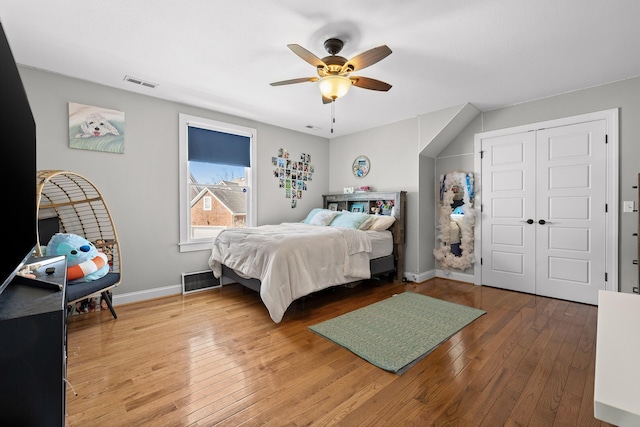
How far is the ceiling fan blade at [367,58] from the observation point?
2006mm

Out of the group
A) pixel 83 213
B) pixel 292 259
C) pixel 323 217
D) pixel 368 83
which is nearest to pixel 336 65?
pixel 368 83

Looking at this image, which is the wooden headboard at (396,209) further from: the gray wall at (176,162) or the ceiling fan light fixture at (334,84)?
the ceiling fan light fixture at (334,84)

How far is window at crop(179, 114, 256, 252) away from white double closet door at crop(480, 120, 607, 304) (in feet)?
11.6

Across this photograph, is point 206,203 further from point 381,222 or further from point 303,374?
point 303,374

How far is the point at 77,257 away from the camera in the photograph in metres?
2.46

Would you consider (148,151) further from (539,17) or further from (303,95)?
(539,17)

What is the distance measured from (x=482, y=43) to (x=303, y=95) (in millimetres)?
1879

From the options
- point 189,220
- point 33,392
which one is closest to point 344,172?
point 189,220

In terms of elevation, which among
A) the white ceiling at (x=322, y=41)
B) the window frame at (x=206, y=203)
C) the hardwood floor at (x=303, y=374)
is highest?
the white ceiling at (x=322, y=41)

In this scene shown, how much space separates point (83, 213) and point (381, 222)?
3.62 m

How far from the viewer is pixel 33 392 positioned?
865 mm

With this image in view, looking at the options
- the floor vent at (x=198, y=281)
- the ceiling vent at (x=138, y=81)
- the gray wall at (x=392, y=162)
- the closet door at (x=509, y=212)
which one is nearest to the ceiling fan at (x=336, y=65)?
the ceiling vent at (x=138, y=81)

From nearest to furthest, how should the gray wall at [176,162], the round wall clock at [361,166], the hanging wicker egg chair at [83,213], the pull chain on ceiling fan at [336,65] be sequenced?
the pull chain on ceiling fan at [336,65] < the hanging wicker egg chair at [83,213] < the gray wall at [176,162] < the round wall clock at [361,166]

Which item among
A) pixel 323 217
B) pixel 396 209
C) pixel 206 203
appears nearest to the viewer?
pixel 206 203
